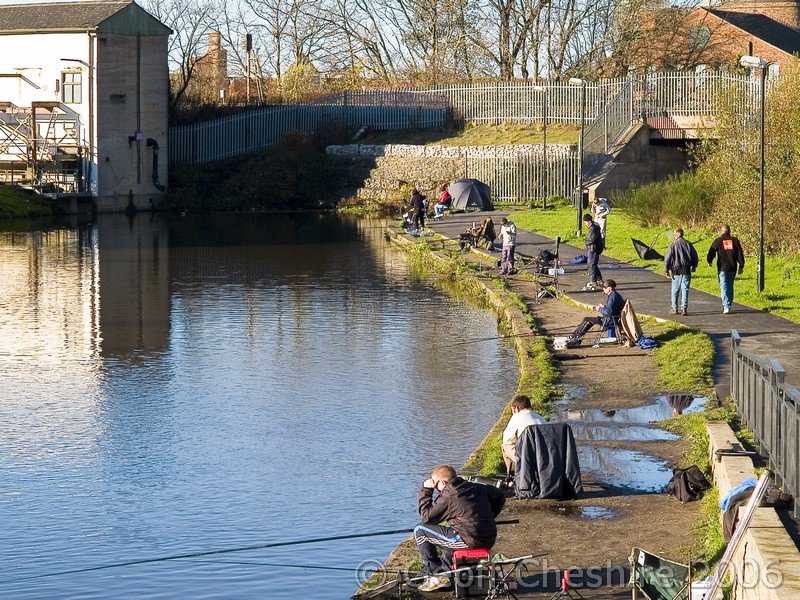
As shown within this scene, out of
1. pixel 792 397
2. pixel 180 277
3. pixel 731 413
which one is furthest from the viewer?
pixel 180 277

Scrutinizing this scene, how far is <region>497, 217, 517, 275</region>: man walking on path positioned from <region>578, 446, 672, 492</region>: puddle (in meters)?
14.6

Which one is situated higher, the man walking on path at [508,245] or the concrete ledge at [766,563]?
the man walking on path at [508,245]

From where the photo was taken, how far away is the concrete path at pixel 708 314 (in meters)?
17.4

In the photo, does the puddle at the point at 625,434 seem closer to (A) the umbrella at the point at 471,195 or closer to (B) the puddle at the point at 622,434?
(B) the puddle at the point at 622,434

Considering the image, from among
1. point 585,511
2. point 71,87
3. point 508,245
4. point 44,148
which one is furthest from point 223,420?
point 71,87

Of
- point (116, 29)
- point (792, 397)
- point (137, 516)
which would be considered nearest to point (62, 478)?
point (137, 516)

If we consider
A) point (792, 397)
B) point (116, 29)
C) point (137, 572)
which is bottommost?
point (137, 572)

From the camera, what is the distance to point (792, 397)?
998cm

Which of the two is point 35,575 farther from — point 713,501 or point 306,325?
point 306,325

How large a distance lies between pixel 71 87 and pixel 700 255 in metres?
30.6

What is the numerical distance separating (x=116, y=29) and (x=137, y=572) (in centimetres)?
4387

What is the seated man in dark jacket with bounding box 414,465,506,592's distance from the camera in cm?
947

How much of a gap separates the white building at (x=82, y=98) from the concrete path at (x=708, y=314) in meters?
24.2

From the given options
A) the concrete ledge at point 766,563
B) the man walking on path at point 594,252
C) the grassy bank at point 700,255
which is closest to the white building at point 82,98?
the grassy bank at point 700,255
